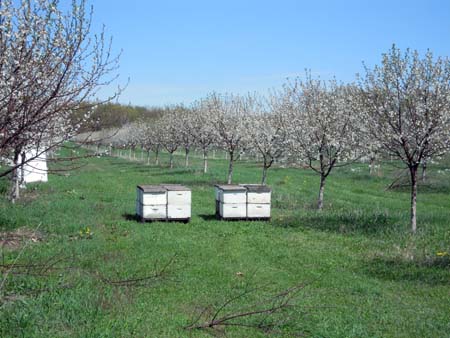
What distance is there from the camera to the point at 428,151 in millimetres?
14922

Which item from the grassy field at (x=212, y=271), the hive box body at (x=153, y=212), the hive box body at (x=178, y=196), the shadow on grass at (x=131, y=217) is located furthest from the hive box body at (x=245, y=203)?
the shadow on grass at (x=131, y=217)

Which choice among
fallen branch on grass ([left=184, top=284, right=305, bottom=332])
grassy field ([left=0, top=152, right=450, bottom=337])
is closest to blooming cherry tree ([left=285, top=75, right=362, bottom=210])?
grassy field ([left=0, top=152, right=450, bottom=337])

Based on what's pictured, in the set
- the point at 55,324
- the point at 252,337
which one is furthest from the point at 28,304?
the point at 252,337

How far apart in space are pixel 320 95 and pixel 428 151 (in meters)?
8.26

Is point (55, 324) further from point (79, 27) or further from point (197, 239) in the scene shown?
point (197, 239)

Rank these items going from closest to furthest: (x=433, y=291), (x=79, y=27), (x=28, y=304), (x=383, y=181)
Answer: (x=79, y=27) → (x=28, y=304) → (x=433, y=291) → (x=383, y=181)

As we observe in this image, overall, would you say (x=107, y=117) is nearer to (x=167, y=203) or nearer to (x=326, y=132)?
(x=167, y=203)

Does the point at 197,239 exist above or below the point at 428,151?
below

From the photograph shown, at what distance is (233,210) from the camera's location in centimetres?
1700

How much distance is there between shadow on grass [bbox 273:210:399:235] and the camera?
15117mm

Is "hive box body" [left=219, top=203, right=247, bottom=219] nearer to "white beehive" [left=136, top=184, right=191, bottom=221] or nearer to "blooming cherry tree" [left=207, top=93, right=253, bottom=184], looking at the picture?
"white beehive" [left=136, top=184, right=191, bottom=221]

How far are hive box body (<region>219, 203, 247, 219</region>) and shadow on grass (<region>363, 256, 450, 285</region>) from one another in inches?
235

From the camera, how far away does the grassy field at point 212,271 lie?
6949 mm

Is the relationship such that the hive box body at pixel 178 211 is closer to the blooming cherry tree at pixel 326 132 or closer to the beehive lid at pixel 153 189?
the beehive lid at pixel 153 189
